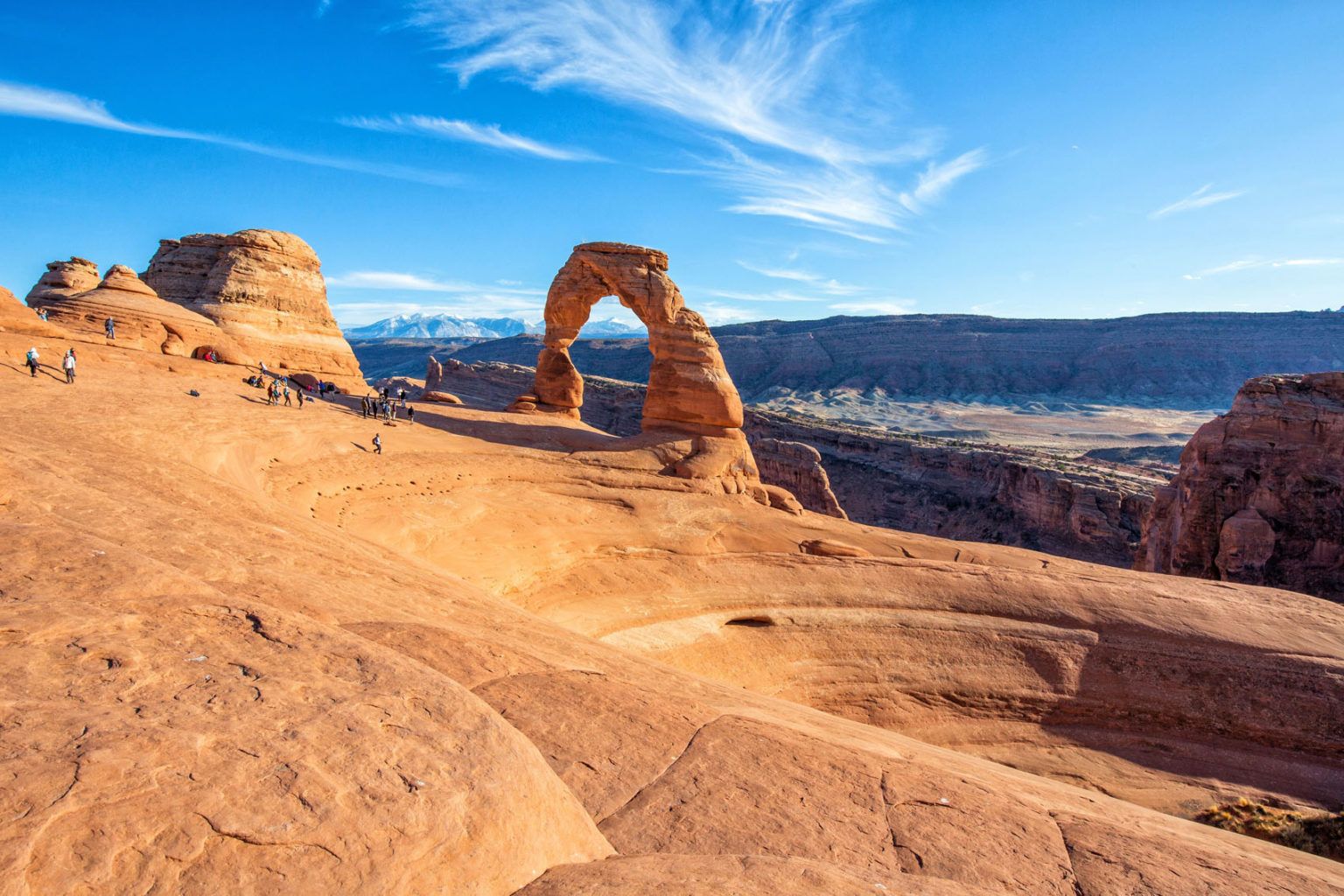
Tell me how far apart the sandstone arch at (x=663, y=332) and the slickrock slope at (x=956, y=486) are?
16.1 meters

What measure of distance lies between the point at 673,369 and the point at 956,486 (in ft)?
104

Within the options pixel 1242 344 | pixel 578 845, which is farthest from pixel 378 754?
→ pixel 1242 344

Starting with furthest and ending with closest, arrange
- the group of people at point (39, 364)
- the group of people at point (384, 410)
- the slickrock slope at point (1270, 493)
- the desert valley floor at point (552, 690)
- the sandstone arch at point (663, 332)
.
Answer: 1. the slickrock slope at point (1270, 493)
2. the sandstone arch at point (663, 332)
3. the group of people at point (384, 410)
4. the group of people at point (39, 364)
5. the desert valley floor at point (552, 690)

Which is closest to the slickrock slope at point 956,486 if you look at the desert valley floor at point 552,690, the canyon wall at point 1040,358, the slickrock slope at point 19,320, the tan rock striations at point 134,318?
the tan rock striations at point 134,318

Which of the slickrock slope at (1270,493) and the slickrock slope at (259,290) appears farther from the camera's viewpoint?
the slickrock slope at (259,290)

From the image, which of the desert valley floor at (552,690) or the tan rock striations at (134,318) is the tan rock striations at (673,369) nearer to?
the desert valley floor at (552,690)

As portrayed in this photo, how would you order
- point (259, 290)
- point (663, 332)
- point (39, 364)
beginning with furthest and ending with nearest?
point (259, 290) < point (663, 332) < point (39, 364)

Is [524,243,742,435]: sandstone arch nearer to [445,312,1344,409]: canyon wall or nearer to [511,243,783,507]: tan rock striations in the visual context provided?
[511,243,783,507]: tan rock striations

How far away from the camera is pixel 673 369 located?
25703 millimetres

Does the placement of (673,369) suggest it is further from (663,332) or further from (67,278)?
(67,278)

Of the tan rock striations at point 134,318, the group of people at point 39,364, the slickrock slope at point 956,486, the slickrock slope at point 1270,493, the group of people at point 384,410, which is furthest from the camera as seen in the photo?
the slickrock slope at point 956,486

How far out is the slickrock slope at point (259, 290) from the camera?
28.8m

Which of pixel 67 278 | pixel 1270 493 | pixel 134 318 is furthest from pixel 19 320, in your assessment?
pixel 1270 493

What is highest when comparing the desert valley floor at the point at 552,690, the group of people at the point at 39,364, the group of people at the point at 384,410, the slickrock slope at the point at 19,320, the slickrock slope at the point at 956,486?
the slickrock slope at the point at 19,320
